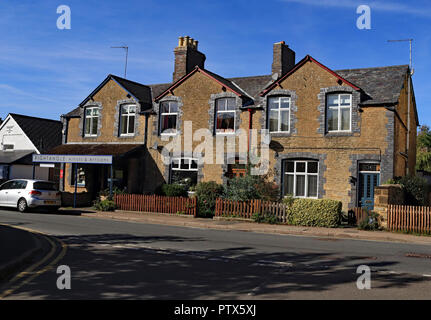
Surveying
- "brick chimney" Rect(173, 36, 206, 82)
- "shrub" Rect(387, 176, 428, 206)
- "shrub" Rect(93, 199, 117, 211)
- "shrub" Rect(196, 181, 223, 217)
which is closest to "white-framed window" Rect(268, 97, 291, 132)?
"shrub" Rect(196, 181, 223, 217)

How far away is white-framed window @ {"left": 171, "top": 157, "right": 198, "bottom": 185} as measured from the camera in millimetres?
24016

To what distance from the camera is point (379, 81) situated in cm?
2127

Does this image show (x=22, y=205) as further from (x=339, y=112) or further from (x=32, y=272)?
(x=339, y=112)

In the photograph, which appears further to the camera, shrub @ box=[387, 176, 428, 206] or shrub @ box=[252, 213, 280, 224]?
shrub @ box=[387, 176, 428, 206]

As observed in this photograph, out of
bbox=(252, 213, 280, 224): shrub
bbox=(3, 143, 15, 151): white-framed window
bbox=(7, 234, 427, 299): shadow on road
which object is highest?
bbox=(3, 143, 15, 151): white-framed window

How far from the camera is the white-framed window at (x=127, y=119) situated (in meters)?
26.3

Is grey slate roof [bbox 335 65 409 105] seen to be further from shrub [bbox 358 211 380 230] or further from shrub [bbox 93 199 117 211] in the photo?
shrub [bbox 93 199 117 211]

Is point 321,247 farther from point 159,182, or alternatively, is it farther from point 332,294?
point 159,182

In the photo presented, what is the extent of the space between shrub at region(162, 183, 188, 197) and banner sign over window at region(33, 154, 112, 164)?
3363 millimetres

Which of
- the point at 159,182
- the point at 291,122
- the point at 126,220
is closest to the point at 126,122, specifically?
the point at 159,182

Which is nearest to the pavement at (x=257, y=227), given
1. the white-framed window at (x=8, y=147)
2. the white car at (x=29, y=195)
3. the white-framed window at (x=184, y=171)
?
the white car at (x=29, y=195)

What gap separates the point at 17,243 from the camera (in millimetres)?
10844

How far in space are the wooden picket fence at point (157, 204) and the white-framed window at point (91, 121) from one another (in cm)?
658

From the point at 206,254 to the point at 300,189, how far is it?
473 inches
